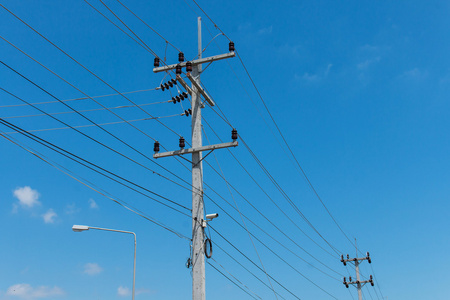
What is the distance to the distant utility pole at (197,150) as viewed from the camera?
61.9ft

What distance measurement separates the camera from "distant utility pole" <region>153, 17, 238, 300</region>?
742 inches

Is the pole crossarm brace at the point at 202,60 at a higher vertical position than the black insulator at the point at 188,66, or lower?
higher

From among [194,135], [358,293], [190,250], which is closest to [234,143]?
[194,135]

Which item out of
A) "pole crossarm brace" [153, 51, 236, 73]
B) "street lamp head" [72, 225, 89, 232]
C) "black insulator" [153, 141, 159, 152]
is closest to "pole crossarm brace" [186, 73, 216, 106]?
"pole crossarm brace" [153, 51, 236, 73]

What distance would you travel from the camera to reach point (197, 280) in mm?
18547

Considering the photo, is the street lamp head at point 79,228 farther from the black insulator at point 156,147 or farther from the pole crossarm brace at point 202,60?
the pole crossarm brace at point 202,60

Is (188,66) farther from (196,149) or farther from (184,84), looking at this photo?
(196,149)

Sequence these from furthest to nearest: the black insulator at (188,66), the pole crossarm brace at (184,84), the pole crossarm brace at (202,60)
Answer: the pole crossarm brace at (202,60), the pole crossarm brace at (184,84), the black insulator at (188,66)

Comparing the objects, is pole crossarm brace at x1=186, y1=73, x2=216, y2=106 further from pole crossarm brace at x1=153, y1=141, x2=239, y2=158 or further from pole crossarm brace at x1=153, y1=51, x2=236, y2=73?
pole crossarm brace at x1=153, y1=141, x2=239, y2=158

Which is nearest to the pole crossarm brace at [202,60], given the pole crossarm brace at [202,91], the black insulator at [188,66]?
the black insulator at [188,66]

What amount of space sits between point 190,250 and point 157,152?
4265 millimetres

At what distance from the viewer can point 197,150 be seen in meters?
20.4

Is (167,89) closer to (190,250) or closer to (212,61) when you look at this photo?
(212,61)

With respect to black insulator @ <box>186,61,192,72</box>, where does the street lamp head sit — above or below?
below
